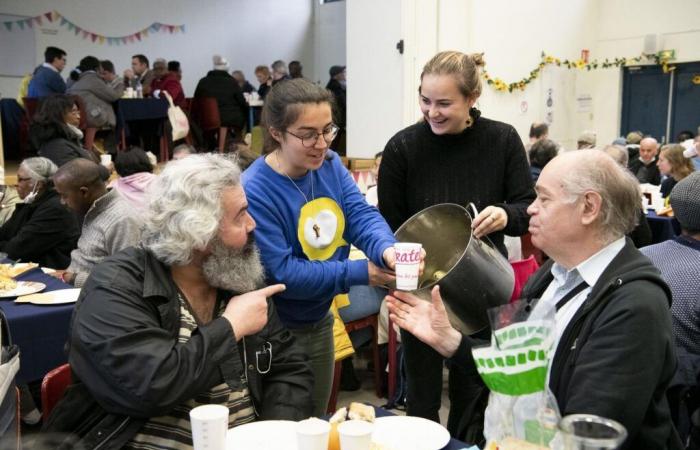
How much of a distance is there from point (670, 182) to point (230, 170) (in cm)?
553

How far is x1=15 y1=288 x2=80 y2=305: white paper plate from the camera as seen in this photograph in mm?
3150

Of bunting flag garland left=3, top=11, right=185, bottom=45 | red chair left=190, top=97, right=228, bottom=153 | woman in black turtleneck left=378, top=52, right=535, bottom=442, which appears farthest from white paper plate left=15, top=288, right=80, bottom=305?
bunting flag garland left=3, top=11, right=185, bottom=45

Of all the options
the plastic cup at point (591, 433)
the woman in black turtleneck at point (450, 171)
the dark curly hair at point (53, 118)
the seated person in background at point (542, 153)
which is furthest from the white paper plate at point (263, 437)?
the dark curly hair at point (53, 118)

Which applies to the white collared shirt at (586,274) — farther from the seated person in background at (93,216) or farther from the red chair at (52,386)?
the seated person in background at (93,216)

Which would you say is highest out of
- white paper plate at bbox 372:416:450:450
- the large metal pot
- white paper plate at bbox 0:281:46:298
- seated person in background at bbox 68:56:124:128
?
seated person in background at bbox 68:56:124:128

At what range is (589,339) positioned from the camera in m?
1.51

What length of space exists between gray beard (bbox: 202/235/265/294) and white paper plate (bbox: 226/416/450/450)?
16.8 inches

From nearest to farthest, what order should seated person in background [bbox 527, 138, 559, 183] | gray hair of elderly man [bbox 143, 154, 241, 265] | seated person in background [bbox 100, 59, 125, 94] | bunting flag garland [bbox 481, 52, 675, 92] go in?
gray hair of elderly man [bbox 143, 154, 241, 265]
seated person in background [bbox 527, 138, 559, 183]
seated person in background [bbox 100, 59, 125, 94]
bunting flag garland [bbox 481, 52, 675, 92]

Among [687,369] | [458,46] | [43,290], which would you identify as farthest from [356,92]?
[687,369]

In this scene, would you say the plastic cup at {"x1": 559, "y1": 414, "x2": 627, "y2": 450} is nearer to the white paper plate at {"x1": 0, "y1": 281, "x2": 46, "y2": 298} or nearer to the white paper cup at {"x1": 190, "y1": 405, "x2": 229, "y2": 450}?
the white paper cup at {"x1": 190, "y1": 405, "x2": 229, "y2": 450}

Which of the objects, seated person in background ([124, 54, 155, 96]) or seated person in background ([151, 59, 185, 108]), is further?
seated person in background ([124, 54, 155, 96])

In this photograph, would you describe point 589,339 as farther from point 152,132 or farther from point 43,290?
point 152,132

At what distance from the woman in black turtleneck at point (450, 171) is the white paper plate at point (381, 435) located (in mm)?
693

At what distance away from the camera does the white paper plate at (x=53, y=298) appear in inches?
124
